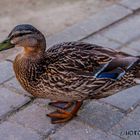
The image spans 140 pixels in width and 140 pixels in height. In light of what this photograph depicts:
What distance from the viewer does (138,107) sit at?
4.50m

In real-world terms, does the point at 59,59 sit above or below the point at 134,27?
above

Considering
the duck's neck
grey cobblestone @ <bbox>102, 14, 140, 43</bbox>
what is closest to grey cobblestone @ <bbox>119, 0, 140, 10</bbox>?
grey cobblestone @ <bbox>102, 14, 140, 43</bbox>

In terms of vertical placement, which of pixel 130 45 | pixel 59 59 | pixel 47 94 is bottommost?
pixel 130 45

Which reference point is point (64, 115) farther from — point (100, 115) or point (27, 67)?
point (27, 67)

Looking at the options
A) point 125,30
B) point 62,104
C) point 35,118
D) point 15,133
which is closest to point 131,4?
point 125,30

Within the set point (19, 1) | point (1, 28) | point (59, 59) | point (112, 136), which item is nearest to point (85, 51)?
point (59, 59)

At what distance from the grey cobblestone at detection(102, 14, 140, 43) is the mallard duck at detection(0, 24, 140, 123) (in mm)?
1709

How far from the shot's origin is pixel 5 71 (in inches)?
195

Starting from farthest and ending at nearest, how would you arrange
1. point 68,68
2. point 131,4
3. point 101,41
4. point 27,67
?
point 131,4 < point 101,41 < point 27,67 < point 68,68

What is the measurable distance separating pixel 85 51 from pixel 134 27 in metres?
2.23

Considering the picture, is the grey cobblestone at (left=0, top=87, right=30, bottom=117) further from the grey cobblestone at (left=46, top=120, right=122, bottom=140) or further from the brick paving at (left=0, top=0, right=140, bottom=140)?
the grey cobblestone at (left=46, top=120, right=122, bottom=140)

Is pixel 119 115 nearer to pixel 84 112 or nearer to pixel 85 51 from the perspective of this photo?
pixel 84 112

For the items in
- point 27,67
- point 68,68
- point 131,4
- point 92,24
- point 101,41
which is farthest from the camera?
point 131,4

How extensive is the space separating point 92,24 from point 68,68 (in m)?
2.16
